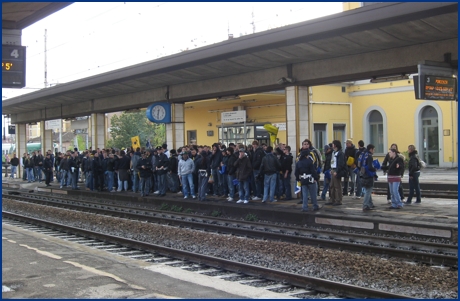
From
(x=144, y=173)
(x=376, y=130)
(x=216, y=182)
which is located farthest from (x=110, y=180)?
(x=376, y=130)

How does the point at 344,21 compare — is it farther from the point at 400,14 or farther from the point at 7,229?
the point at 7,229

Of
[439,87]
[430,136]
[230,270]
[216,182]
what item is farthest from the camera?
[430,136]

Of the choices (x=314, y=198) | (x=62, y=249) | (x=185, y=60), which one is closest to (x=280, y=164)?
(x=314, y=198)

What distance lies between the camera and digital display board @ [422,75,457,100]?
12.1 meters

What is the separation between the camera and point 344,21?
12578 millimetres

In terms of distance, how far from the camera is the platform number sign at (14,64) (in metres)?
12.8

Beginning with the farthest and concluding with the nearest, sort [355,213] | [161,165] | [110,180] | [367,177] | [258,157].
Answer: [110,180] < [161,165] < [258,157] < [367,177] < [355,213]

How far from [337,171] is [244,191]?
370 centimetres

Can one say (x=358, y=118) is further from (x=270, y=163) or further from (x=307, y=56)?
(x=270, y=163)

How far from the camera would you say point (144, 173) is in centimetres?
2044

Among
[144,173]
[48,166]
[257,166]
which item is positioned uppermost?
[48,166]

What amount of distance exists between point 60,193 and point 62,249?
16.2 metres

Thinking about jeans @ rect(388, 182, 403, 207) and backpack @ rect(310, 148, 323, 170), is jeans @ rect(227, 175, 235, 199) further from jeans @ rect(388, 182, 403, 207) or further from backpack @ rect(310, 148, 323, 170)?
jeans @ rect(388, 182, 403, 207)

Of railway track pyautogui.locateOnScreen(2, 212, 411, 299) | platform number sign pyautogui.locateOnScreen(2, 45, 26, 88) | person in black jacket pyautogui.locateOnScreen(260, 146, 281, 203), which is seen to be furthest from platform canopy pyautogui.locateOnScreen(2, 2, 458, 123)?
railway track pyautogui.locateOnScreen(2, 212, 411, 299)
